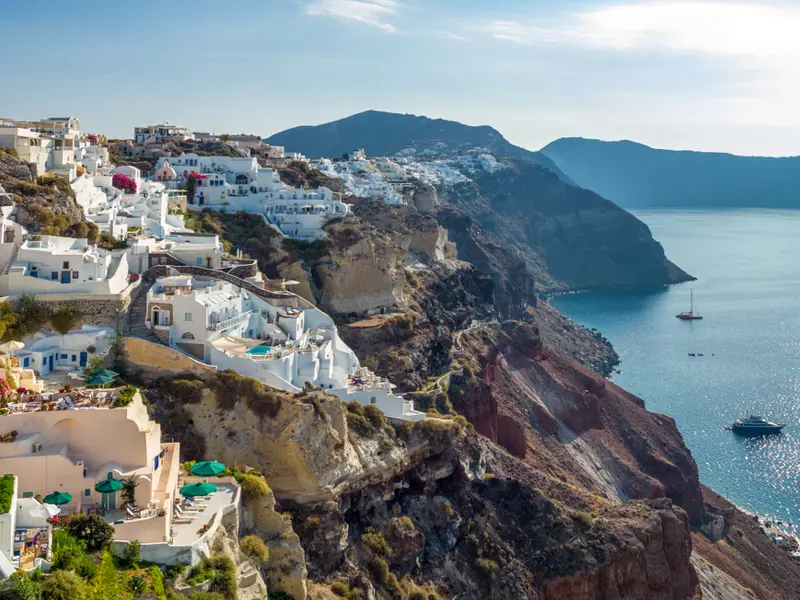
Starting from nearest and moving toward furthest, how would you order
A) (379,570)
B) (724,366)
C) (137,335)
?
(379,570) < (137,335) < (724,366)

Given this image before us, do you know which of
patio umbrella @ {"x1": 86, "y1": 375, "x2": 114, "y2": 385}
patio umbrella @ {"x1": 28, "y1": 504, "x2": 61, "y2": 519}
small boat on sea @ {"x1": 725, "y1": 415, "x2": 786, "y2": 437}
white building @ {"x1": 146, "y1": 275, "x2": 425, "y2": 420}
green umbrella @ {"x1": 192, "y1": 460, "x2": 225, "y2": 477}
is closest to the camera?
patio umbrella @ {"x1": 28, "y1": 504, "x2": 61, "y2": 519}

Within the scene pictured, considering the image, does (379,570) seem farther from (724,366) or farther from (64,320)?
(724,366)

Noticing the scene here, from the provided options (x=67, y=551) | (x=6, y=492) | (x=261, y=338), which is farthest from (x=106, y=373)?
(x=67, y=551)

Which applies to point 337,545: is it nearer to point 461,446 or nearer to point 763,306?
point 461,446

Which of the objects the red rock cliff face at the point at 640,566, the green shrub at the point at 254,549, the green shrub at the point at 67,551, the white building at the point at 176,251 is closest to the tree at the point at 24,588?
the green shrub at the point at 67,551

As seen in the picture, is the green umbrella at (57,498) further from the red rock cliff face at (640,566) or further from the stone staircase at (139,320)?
the red rock cliff face at (640,566)

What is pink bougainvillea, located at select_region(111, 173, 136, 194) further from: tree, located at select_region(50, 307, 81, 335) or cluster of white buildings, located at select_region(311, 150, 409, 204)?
cluster of white buildings, located at select_region(311, 150, 409, 204)

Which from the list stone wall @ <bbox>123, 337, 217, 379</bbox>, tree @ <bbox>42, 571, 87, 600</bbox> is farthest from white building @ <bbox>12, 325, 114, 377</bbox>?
tree @ <bbox>42, 571, 87, 600</bbox>

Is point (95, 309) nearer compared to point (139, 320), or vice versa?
point (95, 309)
